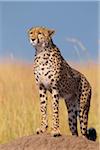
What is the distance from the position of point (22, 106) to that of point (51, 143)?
227cm

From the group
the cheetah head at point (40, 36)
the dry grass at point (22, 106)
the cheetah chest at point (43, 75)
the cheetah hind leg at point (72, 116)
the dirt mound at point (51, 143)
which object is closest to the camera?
the dirt mound at point (51, 143)

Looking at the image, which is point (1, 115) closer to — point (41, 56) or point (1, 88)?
point (1, 88)

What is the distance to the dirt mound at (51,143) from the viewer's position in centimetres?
527

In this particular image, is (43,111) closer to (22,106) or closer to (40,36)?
(40,36)

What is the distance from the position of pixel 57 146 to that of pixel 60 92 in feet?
1.88

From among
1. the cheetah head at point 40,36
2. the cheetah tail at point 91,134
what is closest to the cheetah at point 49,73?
the cheetah head at point 40,36

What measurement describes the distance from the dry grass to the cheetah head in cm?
133

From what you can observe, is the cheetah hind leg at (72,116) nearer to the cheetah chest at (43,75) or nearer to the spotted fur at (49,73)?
the spotted fur at (49,73)

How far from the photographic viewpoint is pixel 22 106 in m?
7.54

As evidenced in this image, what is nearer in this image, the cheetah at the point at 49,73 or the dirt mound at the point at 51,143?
the dirt mound at the point at 51,143

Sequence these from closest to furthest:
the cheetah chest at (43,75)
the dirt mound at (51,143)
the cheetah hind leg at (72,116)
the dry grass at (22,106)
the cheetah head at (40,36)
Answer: the dirt mound at (51,143)
the cheetah head at (40,36)
the cheetah chest at (43,75)
the cheetah hind leg at (72,116)
the dry grass at (22,106)

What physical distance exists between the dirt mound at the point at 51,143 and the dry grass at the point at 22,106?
1.03 m

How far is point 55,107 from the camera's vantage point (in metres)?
5.50

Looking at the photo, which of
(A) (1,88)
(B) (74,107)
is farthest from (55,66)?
(A) (1,88)
